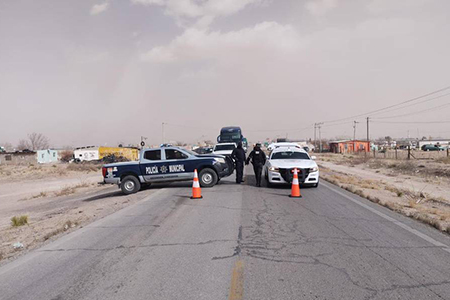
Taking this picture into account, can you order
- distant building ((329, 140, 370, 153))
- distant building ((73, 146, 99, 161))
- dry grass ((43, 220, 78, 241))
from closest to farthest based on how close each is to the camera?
dry grass ((43, 220, 78, 241)), distant building ((73, 146, 99, 161)), distant building ((329, 140, 370, 153))

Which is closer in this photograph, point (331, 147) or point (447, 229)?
point (447, 229)

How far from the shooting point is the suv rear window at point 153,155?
16.5 m

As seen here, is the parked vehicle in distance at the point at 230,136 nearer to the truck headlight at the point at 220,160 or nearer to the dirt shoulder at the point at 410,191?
the dirt shoulder at the point at 410,191

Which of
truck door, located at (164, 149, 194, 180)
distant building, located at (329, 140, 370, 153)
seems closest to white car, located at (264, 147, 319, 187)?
truck door, located at (164, 149, 194, 180)

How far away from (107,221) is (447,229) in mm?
7728

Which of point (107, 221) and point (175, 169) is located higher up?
point (175, 169)

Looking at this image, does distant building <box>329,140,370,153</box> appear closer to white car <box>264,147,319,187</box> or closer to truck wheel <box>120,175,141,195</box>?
white car <box>264,147,319,187</box>

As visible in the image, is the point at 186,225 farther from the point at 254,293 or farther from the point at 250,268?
A: the point at 254,293

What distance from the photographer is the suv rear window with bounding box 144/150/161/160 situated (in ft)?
54.0

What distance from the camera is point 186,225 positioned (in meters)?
8.59

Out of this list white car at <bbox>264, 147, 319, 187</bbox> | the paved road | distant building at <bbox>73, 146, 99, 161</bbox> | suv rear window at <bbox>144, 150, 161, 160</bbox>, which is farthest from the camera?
distant building at <bbox>73, 146, 99, 161</bbox>

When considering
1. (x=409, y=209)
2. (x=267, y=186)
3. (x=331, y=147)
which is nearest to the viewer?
(x=409, y=209)

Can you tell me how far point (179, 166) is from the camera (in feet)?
53.4

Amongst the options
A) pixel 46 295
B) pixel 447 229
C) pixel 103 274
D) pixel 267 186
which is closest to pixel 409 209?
pixel 447 229
